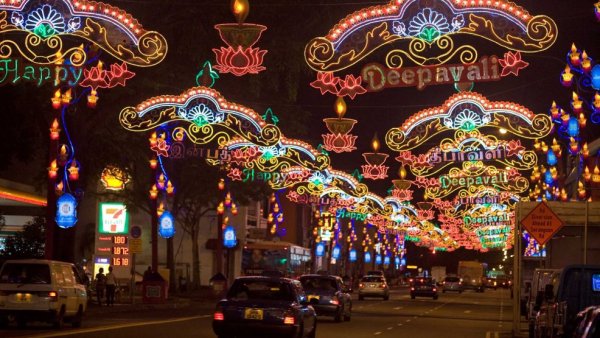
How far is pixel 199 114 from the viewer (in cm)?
3384

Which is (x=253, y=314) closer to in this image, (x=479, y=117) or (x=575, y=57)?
(x=575, y=57)

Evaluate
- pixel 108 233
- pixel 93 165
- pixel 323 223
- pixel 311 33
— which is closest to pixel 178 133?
Answer: pixel 93 165

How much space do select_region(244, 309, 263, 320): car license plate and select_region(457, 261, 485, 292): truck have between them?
94290 millimetres

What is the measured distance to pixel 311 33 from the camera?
111ft

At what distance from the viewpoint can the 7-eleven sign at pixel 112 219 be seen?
155 ft

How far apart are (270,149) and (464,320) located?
1012 centimetres

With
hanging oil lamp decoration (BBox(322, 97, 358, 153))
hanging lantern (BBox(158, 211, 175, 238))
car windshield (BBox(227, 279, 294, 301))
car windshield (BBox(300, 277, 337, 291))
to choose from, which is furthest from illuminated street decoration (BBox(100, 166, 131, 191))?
car windshield (BBox(227, 279, 294, 301))

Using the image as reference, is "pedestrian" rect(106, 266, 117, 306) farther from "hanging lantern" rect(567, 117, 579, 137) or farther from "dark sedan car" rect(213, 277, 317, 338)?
"dark sedan car" rect(213, 277, 317, 338)

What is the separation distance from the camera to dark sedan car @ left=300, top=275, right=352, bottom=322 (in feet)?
117

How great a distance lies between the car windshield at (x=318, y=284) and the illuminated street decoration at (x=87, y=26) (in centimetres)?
1365

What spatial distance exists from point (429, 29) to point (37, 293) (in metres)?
11.9

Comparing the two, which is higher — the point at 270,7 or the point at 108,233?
the point at 270,7

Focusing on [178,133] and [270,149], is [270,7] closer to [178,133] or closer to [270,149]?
[178,133]

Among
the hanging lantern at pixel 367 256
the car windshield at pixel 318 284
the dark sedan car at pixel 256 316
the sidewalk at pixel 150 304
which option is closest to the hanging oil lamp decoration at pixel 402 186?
the sidewalk at pixel 150 304
